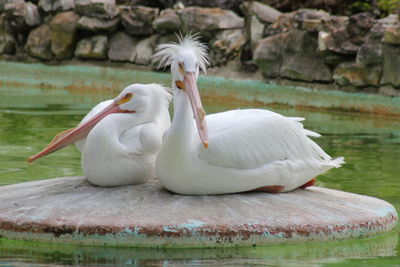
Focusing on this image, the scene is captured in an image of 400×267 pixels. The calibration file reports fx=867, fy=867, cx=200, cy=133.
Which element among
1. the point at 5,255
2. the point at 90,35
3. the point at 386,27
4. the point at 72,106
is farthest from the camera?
the point at 90,35

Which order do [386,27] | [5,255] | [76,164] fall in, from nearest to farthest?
1. [5,255]
2. [76,164]
3. [386,27]

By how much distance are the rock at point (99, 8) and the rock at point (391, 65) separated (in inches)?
155

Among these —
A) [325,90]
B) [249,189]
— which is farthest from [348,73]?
[249,189]

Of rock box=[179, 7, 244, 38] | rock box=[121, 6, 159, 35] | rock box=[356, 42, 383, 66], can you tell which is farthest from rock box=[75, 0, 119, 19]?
rock box=[356, 42, 383, 66]

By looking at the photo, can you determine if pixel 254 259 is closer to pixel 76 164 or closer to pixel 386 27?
pixel 76 164

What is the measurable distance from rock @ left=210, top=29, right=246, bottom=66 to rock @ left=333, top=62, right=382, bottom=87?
145 cm

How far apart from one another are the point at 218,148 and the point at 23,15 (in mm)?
8429

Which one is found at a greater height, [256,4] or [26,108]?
[256,4]

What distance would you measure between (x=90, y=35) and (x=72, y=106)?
2198mm

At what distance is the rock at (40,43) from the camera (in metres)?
11.9

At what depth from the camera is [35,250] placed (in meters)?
3.87

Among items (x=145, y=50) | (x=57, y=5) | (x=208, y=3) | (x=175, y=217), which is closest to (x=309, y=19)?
(x=208, y=3)

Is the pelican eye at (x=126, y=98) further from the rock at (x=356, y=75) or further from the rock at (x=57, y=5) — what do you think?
the rock at (x=57, y=5)

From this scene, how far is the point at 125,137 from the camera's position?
14.6ft
